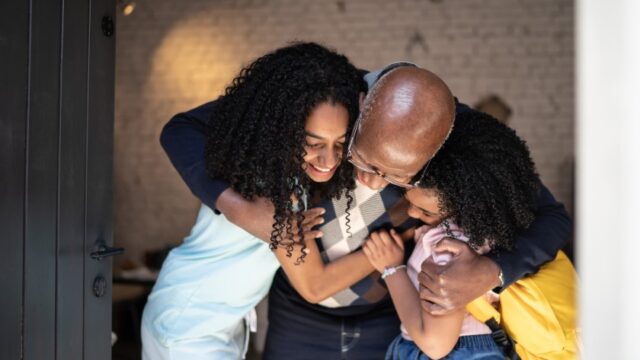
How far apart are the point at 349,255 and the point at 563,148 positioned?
430 centimetres

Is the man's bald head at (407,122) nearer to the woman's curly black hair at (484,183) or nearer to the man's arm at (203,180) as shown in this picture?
the woman's curly black hair at (484,183)

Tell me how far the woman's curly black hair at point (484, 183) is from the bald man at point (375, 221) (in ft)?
0.23

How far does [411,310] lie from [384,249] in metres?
0.24

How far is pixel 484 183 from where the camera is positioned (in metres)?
1.82

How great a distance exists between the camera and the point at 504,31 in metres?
5.89

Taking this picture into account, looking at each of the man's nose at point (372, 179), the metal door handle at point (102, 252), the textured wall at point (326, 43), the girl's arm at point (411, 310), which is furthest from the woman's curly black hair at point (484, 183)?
the textured wall at point (326, 43)

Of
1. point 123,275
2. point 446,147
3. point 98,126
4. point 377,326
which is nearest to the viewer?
point 446,147

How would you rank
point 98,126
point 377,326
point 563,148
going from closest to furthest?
point 98,126
point 377,326
point 563,148

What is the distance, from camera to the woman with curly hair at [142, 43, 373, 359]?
1.90 metres

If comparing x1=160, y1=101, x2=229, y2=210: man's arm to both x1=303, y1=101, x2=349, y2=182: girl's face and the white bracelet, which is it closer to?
x1=303, y1=101, x2=349, y2=182: girl's face

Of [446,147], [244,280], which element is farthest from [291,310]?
[446,147]

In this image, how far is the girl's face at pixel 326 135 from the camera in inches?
74.0

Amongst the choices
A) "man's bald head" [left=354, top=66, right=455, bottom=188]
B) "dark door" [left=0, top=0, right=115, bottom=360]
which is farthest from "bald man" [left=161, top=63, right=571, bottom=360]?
"dark door" [left=0, top=0, right=115, bottom=360]

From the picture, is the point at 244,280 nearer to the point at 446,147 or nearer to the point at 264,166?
the point at 264,166
